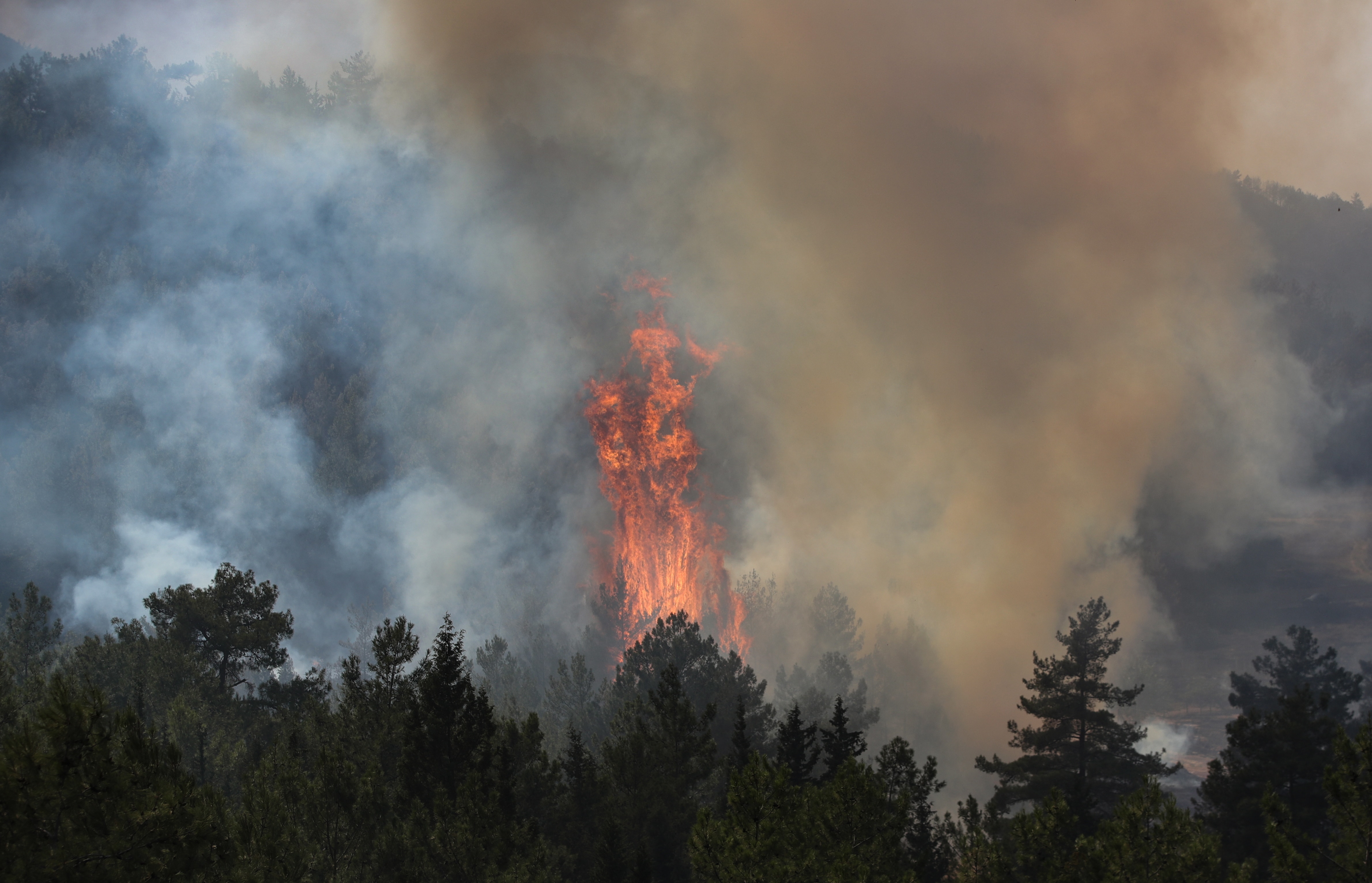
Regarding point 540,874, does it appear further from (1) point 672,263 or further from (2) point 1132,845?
(1) point 672,263

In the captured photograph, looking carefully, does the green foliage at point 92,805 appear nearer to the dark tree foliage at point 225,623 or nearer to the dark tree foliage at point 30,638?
the dark tree foliage at point 225,623

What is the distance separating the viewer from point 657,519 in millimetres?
141500

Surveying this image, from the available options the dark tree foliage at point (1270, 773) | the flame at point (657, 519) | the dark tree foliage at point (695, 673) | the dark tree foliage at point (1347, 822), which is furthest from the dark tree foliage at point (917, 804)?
the flame at point (657, 519)

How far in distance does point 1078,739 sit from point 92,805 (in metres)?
38.8

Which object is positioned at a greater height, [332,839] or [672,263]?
[672,263]

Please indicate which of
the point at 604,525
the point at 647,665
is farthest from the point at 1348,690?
the point at 604,525

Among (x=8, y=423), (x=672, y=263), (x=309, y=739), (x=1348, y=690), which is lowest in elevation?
(x=309, y=739)

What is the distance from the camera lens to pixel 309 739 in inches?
1539

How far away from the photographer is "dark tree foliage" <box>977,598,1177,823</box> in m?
40.0

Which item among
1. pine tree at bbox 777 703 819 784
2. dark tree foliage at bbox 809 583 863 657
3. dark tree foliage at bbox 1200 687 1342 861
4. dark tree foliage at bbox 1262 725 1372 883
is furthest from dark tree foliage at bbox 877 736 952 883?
dark tree foliage at bbox 809 583 863 657

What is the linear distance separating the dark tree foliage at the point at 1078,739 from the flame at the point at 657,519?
87443 millimetres

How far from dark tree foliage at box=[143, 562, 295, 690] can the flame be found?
79.4m

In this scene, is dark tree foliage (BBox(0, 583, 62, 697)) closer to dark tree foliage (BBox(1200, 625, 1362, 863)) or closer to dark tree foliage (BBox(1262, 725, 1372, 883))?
dark tree foliage (BBox(1262, 725, 1372, 883))

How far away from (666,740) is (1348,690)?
4855cm
